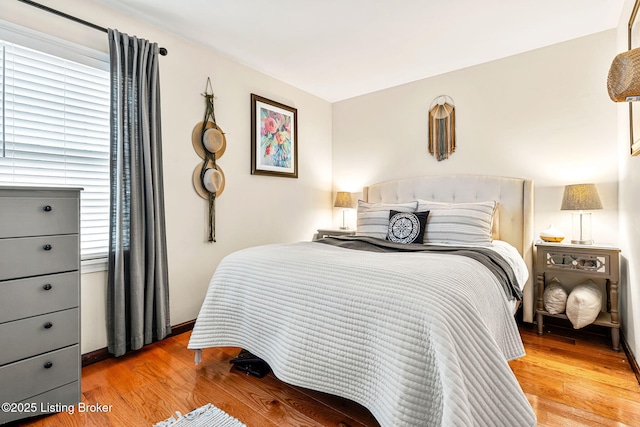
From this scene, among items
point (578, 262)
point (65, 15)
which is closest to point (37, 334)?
point (65, 15)

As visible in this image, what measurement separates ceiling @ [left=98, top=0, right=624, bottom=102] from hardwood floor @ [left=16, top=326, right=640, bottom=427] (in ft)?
7.88

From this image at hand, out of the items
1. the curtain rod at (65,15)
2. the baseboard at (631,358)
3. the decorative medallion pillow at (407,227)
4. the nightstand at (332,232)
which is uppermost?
the curtain rod at (65,15)

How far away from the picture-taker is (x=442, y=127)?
3.41 m

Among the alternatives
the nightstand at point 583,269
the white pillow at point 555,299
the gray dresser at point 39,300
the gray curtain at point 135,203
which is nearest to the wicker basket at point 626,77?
the nightstand at point 583,269

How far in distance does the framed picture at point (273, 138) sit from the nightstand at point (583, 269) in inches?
99.6

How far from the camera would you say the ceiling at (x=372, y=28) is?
225 cm

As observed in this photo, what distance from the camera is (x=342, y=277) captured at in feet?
5.06

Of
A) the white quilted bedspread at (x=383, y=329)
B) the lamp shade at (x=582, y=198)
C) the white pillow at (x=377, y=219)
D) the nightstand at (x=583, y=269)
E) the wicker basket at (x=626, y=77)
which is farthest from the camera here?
the white pillow at (x=377, y=219)

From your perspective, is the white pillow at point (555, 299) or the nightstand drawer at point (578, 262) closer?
the nightstand drawer at point (578, 262)

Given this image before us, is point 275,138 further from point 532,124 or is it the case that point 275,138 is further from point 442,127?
point 532,124

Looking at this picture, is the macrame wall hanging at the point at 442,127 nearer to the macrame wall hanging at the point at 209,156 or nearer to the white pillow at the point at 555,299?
the white pillow at the point at 555,299

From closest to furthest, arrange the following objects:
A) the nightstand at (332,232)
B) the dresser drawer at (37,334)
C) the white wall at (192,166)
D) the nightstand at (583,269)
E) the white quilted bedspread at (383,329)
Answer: the white quilted bedspread at (383,329) → the dresser drawer at (37,334) → the white wall at (192,166) → the nightstand at (583,269) → the nightstand at (332,232)

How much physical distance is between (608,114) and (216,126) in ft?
10.6

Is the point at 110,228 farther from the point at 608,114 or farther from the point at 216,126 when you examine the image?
the point at 608,114
